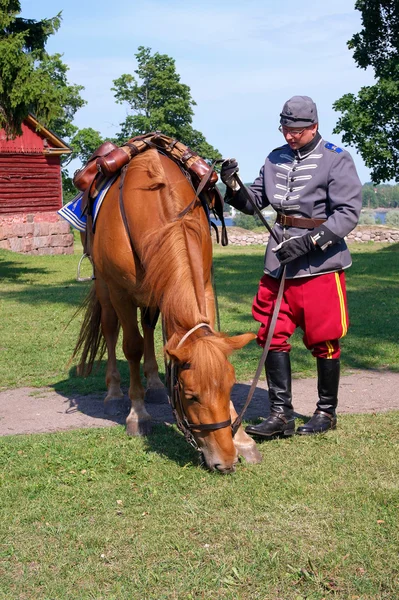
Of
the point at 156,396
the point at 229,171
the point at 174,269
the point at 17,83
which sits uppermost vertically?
the point at 17,83

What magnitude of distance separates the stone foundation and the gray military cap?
2292 cm

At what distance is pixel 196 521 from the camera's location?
3.84 meters

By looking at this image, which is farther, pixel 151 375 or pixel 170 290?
pixel 151 375

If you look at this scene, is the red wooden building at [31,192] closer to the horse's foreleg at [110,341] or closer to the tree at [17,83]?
the tree at [17,83]

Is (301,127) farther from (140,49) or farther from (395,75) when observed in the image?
(140,49)

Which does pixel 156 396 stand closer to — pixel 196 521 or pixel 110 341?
pixel 110 341

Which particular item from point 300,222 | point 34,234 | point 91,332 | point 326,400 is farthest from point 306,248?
point 34,234

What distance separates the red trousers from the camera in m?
5.14

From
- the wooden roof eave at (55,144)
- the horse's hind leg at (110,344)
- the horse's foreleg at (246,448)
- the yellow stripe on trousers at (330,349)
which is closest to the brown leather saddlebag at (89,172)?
the horse's hind leg at (110,344)

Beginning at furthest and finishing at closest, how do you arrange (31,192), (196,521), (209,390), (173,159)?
(31,192)
(173,159)
(209,390)
(196,521)

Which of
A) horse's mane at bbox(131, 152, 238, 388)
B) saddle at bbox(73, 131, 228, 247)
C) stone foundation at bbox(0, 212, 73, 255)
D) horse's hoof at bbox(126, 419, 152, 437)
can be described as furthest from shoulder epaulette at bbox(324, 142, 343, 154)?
stone foundation at bbox(0, 212, 73, 255)

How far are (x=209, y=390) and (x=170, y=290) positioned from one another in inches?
26.7

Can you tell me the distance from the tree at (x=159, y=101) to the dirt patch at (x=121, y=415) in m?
52.7

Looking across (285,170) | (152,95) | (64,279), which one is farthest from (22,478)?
(152,95)
